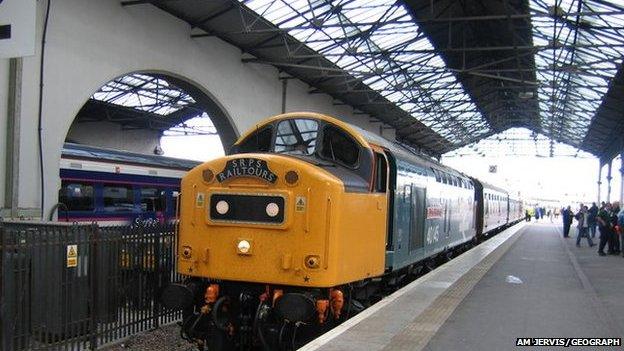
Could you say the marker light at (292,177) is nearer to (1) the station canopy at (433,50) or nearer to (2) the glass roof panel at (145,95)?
(1) the station canopy at (433,50)

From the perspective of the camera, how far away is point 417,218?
10.4 metres

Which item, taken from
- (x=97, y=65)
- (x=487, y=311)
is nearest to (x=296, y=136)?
(x=487, y=311)

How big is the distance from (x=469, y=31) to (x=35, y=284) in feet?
71.1

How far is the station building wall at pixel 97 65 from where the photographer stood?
1277cm

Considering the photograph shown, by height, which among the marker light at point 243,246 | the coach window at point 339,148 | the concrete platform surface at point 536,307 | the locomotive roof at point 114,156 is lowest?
the concrete platform surface at point 536,307

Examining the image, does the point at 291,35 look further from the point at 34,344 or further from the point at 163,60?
the point at 34,344

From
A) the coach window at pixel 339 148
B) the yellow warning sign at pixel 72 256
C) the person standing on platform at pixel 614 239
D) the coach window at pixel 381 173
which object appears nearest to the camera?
the yellow warning sign at pixel 72 256

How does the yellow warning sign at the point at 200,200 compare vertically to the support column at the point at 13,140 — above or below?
below

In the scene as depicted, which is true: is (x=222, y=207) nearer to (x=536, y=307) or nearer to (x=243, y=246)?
(x=243, y=246)

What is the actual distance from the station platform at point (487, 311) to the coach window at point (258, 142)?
2.63 m

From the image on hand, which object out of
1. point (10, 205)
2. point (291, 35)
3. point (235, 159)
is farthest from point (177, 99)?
point (235, 159)

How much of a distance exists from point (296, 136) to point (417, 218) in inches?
136

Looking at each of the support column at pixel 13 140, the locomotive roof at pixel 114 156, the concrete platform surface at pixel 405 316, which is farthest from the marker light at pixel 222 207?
the locomotive roof at pixel 114 156

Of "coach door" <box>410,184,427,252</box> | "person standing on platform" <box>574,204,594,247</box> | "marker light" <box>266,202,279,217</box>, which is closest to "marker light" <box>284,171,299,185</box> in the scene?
"marker light" <box>266,202,279,217</box>
